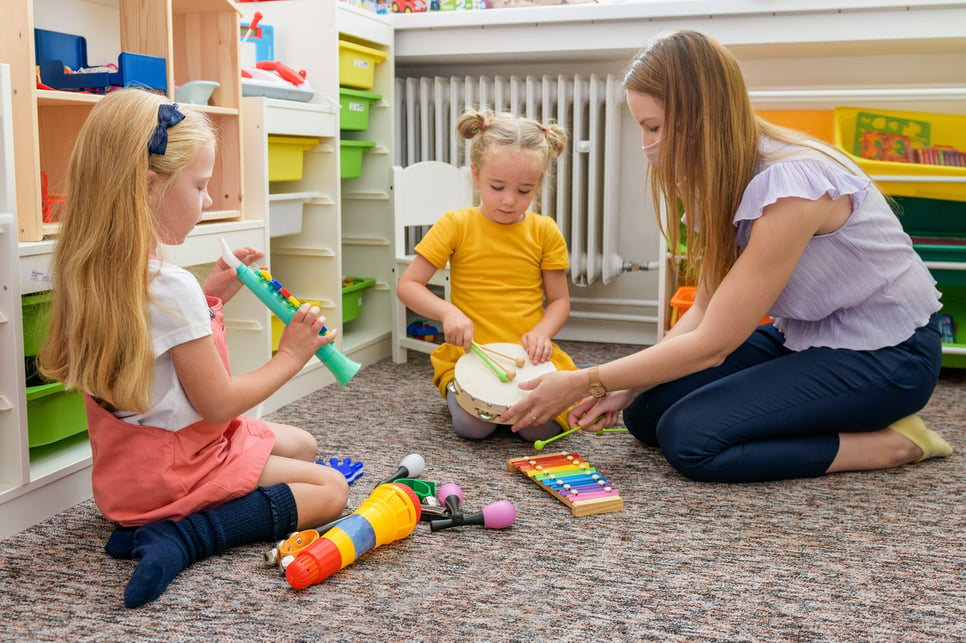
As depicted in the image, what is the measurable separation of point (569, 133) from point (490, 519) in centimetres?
158

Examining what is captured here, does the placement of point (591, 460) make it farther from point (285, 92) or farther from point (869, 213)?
point (285, 92)

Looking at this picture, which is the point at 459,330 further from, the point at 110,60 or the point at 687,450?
the point at 110,60

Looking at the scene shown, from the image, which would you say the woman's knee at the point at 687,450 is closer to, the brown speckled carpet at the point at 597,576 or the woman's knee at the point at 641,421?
the brown speckled carpet at the point at 597,576

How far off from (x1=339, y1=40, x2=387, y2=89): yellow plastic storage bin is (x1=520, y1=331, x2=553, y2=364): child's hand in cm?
90

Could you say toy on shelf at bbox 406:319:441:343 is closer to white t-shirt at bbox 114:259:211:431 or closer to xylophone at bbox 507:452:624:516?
xylophone at bbox 507:452:624:516

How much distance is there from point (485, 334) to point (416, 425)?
22 centimetres

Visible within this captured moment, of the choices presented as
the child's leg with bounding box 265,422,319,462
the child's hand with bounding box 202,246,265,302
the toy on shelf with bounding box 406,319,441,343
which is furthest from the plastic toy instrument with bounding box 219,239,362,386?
the toy on shelf with bounding box 406,319,441,343

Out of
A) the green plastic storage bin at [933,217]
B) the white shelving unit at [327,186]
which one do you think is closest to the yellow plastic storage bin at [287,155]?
the white shelving unit at [327,186]

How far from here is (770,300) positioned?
1.32 meters

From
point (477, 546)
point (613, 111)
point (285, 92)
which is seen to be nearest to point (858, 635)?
point (477, 546)

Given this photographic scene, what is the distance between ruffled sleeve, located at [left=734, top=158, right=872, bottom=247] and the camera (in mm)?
1281

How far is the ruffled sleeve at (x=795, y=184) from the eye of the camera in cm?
128

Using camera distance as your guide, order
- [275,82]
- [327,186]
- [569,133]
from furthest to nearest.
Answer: [569,133] → [327,186] → [275,82]

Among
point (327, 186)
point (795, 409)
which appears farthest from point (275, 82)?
point (795, 409)
